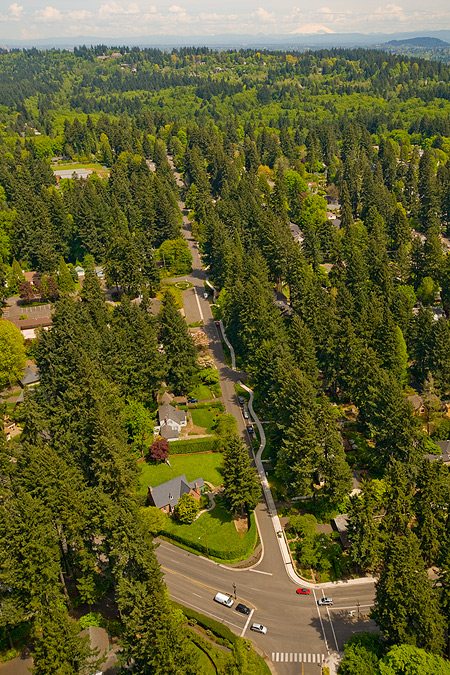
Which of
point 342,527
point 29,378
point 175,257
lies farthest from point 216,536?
point 175,257

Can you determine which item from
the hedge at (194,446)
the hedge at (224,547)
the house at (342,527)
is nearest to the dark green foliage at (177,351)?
the hedge at (194,446)

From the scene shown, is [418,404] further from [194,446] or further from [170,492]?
[170,492]

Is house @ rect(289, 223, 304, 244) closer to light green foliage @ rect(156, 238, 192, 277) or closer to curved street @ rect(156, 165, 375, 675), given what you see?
light green foliage @ rect(156, 238, 192, 277)

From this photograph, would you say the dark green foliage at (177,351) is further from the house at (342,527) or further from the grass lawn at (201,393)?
the house at (342,527)

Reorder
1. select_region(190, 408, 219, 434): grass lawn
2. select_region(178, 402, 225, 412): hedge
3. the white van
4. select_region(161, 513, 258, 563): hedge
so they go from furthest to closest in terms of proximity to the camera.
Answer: select_region(178, 402, 225, 412): hedge < select_region(190, 408, 219, 434): grass lawn < select_region(161, 513, 258, 563): hedge < the white van

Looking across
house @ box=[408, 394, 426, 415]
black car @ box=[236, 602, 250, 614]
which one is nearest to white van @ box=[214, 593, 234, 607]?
black car @ box=[236, 602, 250, 614]

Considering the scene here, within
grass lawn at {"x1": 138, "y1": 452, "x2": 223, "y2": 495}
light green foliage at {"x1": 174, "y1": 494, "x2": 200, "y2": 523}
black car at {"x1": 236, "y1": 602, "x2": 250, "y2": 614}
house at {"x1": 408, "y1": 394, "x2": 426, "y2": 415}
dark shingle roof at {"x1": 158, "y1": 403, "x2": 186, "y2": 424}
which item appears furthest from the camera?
house at {"x1": 408, "y1": 394, "x2": 426, "y2": 415}

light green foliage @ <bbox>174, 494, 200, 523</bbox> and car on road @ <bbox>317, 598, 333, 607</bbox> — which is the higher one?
light green foliage @ <bbox>174, 494, 200, 523</bbox>
